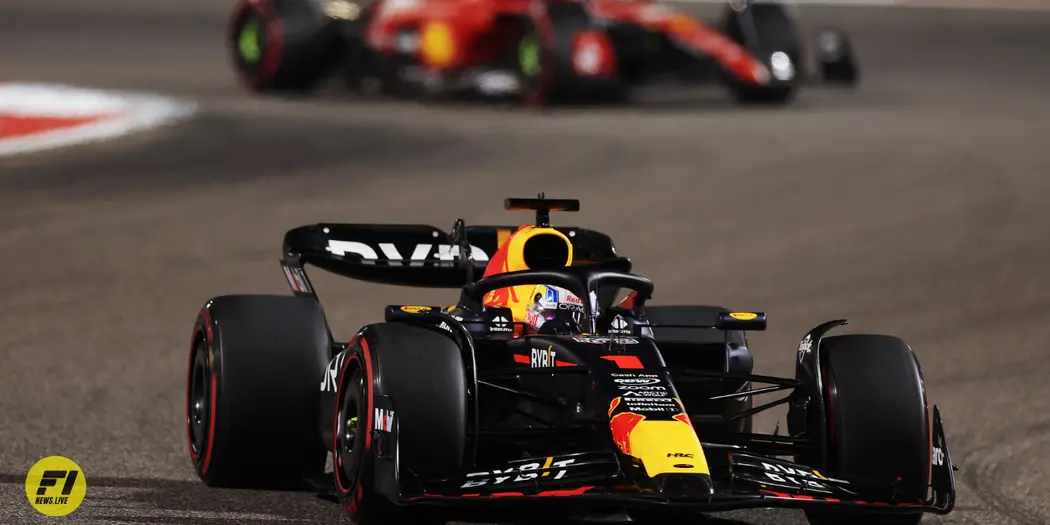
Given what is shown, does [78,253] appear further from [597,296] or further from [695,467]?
[695,467]

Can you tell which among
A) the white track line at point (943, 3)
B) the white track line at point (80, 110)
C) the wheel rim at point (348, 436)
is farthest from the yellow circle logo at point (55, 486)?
the white track line at point (943, 3)

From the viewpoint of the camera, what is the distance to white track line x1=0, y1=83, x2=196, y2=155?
57.8 feet

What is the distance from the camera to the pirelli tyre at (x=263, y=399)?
717 cm

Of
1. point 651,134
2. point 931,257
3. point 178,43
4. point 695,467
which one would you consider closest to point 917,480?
point 695,467

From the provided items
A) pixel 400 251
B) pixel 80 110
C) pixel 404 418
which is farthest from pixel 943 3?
pixel 404 418

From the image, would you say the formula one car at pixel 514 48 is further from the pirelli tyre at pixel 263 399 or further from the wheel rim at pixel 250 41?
the pirelli tyre at pixel 263 399

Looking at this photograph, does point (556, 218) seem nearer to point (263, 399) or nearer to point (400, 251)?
point (400, 251)

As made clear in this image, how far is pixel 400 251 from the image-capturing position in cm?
846

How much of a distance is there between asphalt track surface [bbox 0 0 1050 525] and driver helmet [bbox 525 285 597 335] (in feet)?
3.03

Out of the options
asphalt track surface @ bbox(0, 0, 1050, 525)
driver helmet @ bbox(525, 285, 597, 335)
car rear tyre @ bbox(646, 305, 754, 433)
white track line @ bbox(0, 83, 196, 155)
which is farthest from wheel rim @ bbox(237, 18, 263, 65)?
driver helmet @ bbox(525, 285, 597, 335)

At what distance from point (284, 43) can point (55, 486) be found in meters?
14.2

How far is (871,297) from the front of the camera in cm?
1225

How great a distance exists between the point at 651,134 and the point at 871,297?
21.9 ft

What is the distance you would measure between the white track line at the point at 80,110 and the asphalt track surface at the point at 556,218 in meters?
0.47
